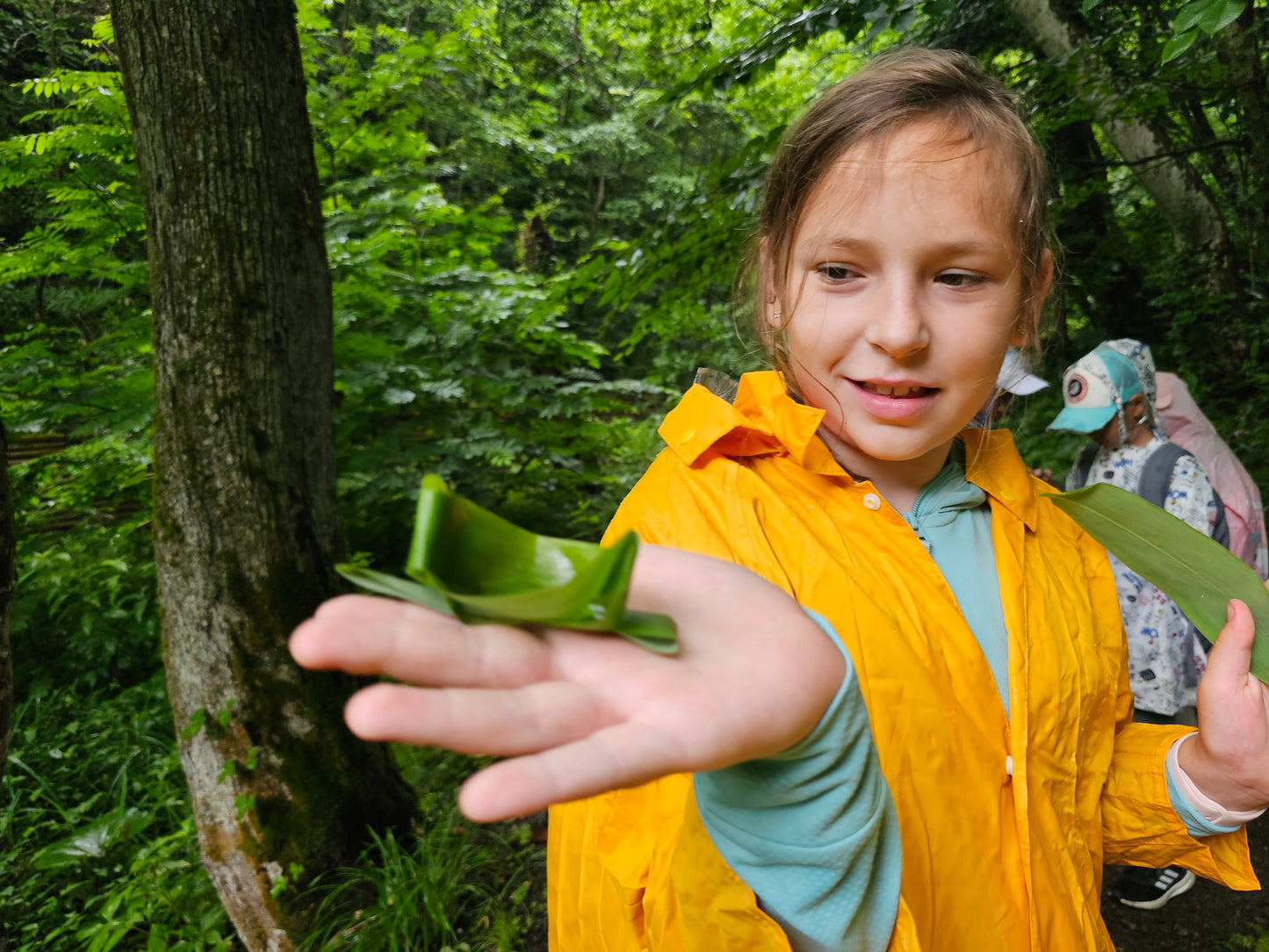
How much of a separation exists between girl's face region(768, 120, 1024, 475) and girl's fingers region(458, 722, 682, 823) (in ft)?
2.30

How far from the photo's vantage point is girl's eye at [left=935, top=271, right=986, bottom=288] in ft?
3.36

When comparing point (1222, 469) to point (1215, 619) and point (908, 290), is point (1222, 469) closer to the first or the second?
point (1215, 619)

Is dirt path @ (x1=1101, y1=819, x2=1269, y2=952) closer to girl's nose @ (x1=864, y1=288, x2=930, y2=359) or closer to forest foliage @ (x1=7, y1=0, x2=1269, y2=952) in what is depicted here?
forest foliage @ (x1=7, y1=0, x2=1269, y2=952)

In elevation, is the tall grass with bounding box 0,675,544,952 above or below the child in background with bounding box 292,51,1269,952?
below

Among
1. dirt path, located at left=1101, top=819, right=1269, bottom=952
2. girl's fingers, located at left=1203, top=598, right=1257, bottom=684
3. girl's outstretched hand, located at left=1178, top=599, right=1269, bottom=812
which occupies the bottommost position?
dirt path, located at left=1101, top=819, right=1269, bottom=952

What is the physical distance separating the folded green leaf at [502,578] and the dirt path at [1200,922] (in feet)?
11.3

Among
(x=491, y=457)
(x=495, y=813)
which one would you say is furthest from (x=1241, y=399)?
(x=495, y=813)

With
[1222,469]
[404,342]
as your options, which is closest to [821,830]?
[1222,469]

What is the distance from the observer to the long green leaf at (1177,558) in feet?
3.44

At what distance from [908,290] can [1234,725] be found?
759 mm

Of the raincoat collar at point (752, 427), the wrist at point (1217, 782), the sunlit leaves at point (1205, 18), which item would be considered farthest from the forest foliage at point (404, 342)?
the wrist at point (1217, 782)

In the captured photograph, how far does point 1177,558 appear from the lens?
3.64ft

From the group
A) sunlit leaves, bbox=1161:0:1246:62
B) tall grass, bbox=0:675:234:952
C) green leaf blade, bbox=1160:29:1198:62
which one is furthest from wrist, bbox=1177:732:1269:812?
tall grass, bbox=0:675:234:952

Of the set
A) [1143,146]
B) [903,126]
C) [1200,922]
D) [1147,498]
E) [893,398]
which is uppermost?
[1143,146]
